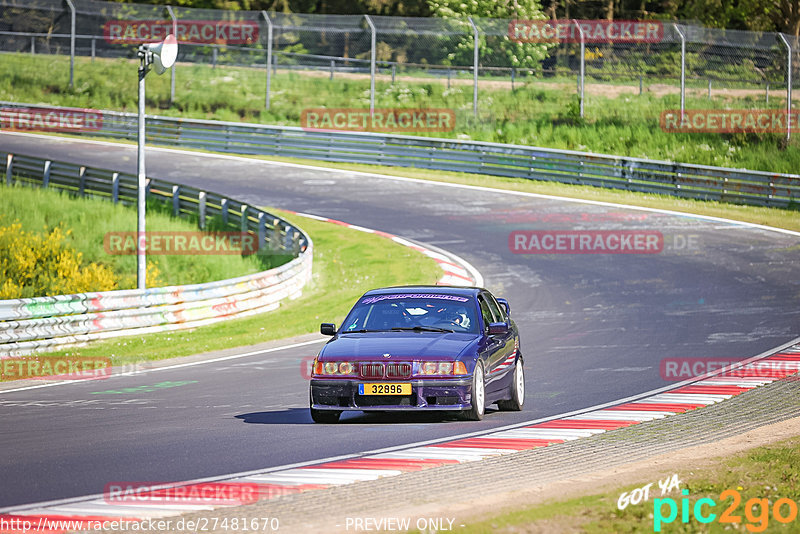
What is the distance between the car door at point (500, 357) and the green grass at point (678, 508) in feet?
10.9

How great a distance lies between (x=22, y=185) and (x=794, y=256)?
22354 millimetres

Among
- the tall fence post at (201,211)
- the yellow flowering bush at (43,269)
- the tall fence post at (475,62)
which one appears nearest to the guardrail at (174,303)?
the tall fence post at (201,211)

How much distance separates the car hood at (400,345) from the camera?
1088 cm

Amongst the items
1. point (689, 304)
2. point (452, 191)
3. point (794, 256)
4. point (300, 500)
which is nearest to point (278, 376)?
point (300, 500)

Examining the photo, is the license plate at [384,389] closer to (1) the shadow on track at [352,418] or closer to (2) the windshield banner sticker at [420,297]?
(1) the shadow on track at [352,418]

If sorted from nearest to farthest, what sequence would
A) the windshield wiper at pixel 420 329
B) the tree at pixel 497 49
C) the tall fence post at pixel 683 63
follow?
1. the windshield wiper at pixel 420 329
2. the tall fence post at pixel 683 63
3. the tree at pixel 497 49

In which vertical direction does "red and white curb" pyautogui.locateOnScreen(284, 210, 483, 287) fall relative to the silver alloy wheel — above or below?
below

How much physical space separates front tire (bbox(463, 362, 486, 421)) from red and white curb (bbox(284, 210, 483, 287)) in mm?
10968

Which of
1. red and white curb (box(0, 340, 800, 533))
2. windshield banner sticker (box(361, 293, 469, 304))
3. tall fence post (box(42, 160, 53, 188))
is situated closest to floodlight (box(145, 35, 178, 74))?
windshield banner sticker (box(361, 293, 469, 304))

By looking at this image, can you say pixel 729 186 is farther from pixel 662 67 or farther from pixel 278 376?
pixel 278 376

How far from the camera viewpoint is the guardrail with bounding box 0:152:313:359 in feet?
54.8

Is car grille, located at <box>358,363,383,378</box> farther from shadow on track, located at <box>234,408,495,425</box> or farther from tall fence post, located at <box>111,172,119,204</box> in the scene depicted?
tall fence post, located at <box>111,172,119,204</box>

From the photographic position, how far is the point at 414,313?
39.4 ft

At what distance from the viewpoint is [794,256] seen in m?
25.4
